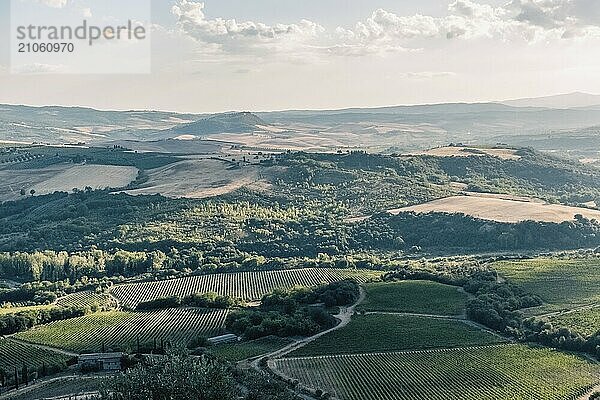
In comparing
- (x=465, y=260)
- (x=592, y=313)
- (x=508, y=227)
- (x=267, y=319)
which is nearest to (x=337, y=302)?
(x=267, y=319)

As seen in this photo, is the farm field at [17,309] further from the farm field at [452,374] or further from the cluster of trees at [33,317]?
the farm field at [452,374]

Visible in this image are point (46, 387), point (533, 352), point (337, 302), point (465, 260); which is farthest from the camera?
point (465, 260)

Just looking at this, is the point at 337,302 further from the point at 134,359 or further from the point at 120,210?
the point at 120,210

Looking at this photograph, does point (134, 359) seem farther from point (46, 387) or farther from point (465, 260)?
point (465, 260)

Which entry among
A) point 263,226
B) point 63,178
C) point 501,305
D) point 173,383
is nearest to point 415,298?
point 501,305

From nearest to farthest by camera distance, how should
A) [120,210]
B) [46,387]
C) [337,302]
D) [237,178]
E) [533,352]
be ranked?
[46,387] → [533,352] → [337,302] → [120,210] → [237,178]

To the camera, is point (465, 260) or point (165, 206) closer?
point (465, 260)
